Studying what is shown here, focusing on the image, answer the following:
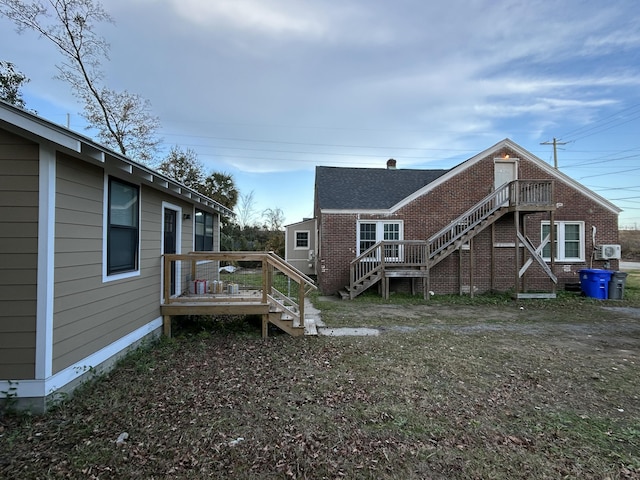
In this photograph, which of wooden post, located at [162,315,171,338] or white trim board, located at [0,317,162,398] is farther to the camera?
wooden post, located at [162,315,171,338]

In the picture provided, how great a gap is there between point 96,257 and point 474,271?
39.0 ft

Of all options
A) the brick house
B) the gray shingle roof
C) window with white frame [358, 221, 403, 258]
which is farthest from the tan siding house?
window with white frame [358, 221, 403, 258]

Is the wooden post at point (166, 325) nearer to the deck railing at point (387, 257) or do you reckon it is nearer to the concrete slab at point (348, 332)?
the concrete slab at point (348, 332)

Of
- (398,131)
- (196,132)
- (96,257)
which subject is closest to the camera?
(96,257)

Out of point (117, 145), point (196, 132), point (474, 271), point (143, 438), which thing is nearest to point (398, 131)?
point (474, 271)

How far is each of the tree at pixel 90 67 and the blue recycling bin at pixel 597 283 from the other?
2094 centimetres

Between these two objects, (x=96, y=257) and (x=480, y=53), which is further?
(x=480, y=53)

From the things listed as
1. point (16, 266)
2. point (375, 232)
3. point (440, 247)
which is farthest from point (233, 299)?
point (440, 247)

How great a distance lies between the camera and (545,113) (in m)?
14.8

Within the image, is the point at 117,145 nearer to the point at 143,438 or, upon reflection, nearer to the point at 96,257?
the point at 96,257

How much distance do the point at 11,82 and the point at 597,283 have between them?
78.5 ft

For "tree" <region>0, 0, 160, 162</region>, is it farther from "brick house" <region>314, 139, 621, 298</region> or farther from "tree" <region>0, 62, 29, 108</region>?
"brick house" <region>314, 139, 621, 298</region>

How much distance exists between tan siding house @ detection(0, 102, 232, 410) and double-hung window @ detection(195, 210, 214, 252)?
167 inches

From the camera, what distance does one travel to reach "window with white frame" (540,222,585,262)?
39.9 ft
